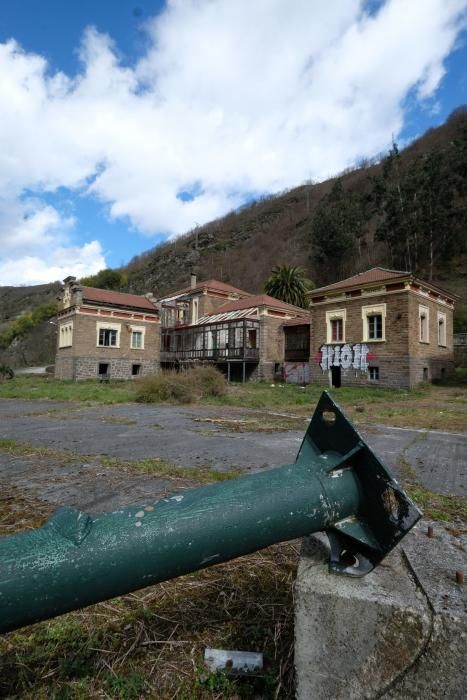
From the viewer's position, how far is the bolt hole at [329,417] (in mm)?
1312

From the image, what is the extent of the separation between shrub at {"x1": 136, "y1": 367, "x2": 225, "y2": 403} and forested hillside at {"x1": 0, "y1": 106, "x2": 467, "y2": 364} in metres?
21.4

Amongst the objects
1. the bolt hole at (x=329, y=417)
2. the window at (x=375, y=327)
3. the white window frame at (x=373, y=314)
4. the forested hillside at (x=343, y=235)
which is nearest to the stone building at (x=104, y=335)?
the white window frame at (x=373, y=314)

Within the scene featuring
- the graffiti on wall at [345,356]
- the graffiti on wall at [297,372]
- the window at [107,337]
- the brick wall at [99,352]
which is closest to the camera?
the graffiti on wall at [345,356]

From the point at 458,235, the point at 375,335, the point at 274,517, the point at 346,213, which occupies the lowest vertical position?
the point at 274,517

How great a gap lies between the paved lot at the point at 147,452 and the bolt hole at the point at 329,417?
2210 millimetres

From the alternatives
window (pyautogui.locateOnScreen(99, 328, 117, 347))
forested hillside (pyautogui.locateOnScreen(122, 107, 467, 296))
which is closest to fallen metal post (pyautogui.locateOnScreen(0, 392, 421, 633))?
window (pyautogui.locateOnScreen(99, 328, 117, 347))

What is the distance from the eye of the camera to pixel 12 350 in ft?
174

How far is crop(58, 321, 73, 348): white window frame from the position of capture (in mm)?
28547

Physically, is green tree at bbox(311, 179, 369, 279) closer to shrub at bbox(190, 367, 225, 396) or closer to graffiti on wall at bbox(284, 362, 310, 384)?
graffiti on wall at bbox(284, 362, 310, 384)

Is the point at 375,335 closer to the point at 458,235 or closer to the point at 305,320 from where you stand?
the point at 305,320

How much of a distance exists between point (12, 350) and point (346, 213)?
157 ft

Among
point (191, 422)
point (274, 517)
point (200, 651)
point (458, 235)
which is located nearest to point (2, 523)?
point (200, 651)

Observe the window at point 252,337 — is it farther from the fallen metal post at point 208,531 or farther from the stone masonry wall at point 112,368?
the fallen metal post at point 208,531

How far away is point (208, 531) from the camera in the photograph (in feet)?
3.16
